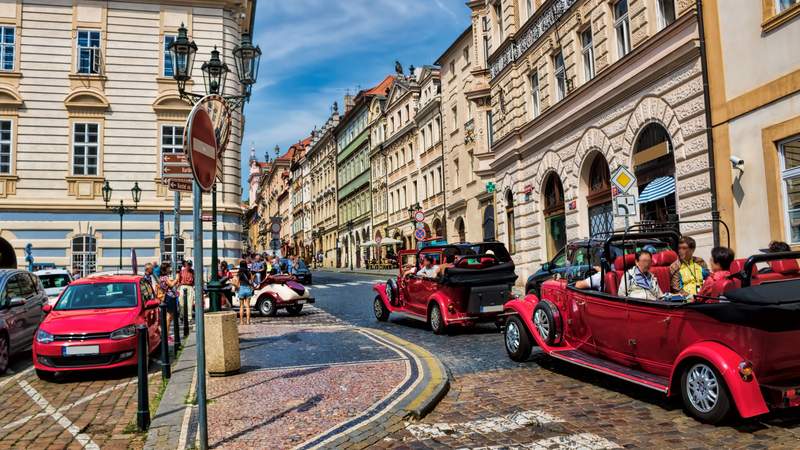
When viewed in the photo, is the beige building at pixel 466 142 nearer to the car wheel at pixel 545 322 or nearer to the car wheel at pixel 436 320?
the car wheel at pixel 436 320

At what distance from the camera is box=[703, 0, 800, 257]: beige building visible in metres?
11.5

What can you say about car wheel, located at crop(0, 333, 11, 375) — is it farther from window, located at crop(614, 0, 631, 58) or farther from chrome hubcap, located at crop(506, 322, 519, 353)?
window, located at crop(614, 0, 631, 58)

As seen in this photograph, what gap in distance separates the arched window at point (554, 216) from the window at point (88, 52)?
21376 mm

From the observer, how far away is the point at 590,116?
19.3 metres

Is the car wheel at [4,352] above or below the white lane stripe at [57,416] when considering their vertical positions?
above

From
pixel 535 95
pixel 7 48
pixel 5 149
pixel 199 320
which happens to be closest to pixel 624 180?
pixel 199 320

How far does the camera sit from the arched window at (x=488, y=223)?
114 ft

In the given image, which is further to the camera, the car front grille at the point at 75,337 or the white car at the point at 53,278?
the white car at the point at 53,278

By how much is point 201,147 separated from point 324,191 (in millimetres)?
77139

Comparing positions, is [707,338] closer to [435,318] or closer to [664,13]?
[435,318]

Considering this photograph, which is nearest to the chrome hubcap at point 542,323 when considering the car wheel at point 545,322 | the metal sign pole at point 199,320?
the car wheel at point 545,322

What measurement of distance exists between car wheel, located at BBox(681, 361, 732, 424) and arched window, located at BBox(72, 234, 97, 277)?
28243mm

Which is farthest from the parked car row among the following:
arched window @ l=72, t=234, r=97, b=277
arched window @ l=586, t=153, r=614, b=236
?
arched window @ l=72, t=234, r=97, b=277

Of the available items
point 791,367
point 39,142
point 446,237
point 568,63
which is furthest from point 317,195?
point 791,367
